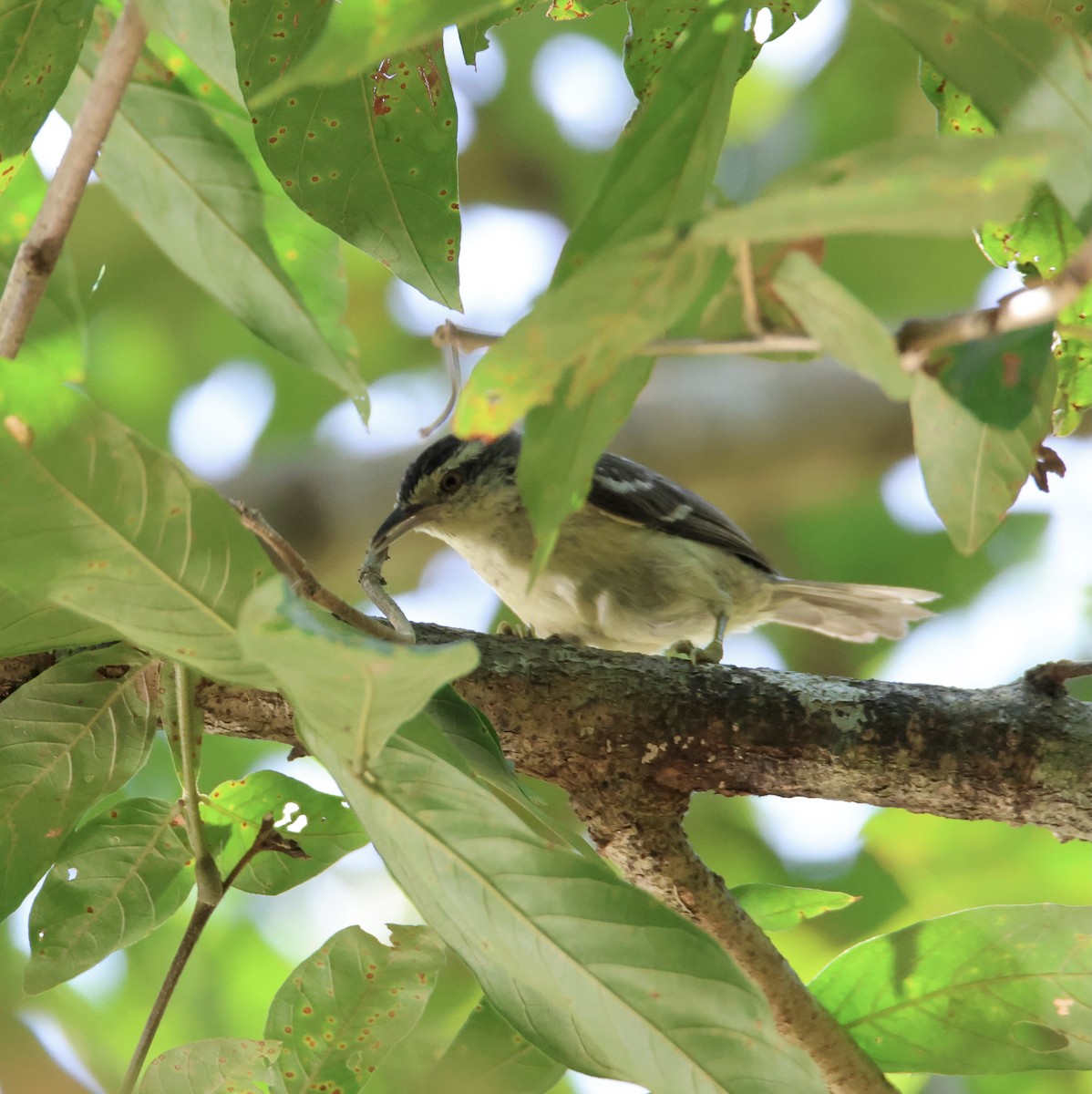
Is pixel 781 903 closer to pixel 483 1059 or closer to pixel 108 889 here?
pixel 483 1059

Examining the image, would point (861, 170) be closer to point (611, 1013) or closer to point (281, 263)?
point (611, 1013)

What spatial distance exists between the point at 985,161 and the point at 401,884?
1152mm

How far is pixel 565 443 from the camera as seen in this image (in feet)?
4.34

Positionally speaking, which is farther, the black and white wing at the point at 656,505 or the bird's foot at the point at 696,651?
the black and white wing at the point at 656,505

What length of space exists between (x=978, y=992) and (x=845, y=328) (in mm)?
1468

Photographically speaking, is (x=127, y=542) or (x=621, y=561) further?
(x=621, y=561)

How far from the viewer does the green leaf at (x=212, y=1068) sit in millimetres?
1901

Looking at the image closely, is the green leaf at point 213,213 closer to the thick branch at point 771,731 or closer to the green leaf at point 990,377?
the thick branch at point 771,731

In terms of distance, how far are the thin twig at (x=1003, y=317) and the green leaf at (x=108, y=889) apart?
160 centimetres

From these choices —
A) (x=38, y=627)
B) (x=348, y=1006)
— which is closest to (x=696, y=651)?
(x=348, y=1006)

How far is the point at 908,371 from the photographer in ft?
3.69

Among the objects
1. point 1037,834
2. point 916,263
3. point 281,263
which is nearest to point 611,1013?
point 281,263

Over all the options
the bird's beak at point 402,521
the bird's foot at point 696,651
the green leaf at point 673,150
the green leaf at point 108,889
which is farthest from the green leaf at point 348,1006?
the bird's beak at point 402,521

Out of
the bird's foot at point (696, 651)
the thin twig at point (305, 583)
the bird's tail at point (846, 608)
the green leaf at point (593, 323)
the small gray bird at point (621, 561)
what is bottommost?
the green leaf at point (593, 323)
